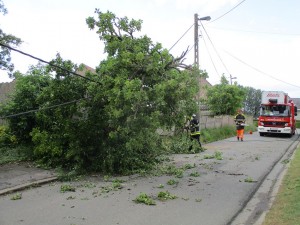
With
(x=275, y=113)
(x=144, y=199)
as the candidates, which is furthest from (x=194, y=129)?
(x=275, y=113)

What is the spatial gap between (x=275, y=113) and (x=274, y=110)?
8.9 inches

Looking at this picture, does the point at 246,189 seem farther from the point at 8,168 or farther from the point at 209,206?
the point at 8,168

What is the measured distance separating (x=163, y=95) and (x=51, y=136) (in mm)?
3722

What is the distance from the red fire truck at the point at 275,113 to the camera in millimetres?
24344

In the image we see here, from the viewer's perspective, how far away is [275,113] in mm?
24609

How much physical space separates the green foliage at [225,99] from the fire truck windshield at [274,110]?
10.0 m

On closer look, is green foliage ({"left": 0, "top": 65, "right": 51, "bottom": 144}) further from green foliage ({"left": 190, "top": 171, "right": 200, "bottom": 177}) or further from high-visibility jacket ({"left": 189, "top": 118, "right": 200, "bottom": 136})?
high-visibility jacket ({"left": 189, "top": 118, "right": 200, "bottom": 136})

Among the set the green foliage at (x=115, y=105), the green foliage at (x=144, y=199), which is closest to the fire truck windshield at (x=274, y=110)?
the green foliage at (x=115, y=105)

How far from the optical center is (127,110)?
9.00 metres

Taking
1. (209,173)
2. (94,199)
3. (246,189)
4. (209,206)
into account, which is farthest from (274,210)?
(209,173)

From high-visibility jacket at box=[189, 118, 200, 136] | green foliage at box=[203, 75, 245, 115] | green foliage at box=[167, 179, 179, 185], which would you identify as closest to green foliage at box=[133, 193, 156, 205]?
green foliage at box=[167, 179, 179, 185]

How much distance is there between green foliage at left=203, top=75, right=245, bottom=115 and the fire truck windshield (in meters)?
10.0

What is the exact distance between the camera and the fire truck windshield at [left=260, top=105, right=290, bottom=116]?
2444cm

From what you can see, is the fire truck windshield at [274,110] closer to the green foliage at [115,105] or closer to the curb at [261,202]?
the curb at [261,202]
